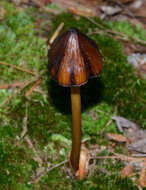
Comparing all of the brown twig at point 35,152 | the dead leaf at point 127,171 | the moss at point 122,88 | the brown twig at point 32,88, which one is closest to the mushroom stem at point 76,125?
the brown twig at point 35,152

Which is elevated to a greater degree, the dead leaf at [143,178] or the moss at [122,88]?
the moss at [122,88]

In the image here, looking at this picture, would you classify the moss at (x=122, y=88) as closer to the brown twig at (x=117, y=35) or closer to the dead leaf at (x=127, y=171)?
the brown twig at (x=117, y=35)

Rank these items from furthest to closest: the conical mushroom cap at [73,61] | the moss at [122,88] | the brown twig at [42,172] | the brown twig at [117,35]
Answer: the brown twig at [117,35] < the moss at [122,88] < the brown twig at [42,172] < the conical mushroom cap at [73,61]

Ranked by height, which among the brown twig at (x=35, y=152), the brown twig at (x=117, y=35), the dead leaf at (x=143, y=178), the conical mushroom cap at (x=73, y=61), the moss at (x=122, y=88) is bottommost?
the dead leaf at (x=143, y=178)

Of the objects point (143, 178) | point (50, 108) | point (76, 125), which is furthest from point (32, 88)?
point (143, 178)

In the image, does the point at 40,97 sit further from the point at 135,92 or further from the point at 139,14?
the point at 139,14

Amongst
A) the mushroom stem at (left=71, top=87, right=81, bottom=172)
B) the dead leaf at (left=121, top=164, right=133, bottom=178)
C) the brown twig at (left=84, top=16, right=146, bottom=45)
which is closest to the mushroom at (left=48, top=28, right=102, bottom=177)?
the mushroom stem at (left=71, top=87, right=81, bottom=172)
